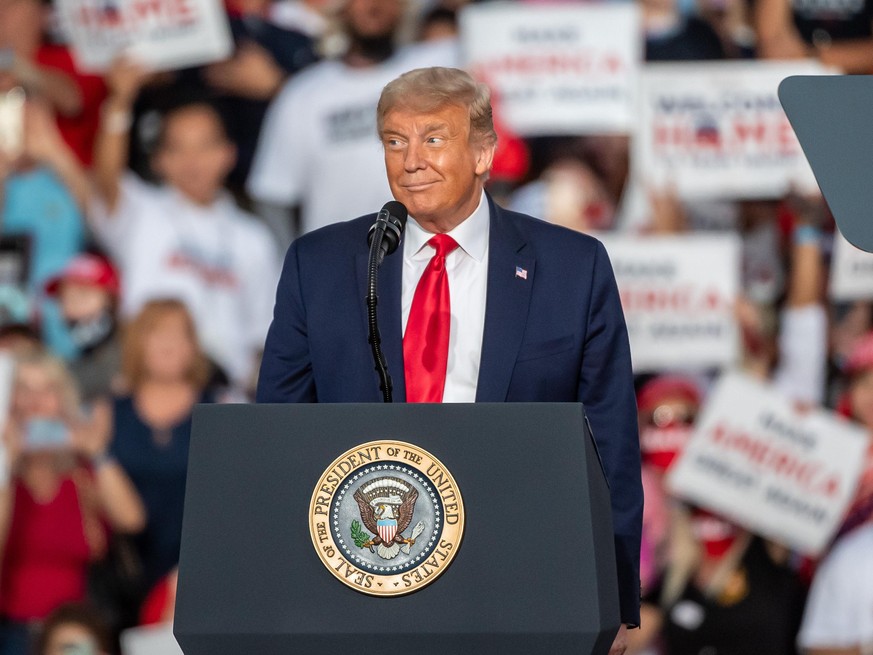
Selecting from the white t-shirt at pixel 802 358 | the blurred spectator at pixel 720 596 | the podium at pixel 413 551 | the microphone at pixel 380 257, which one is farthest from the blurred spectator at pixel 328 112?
the podium at pixel 413 551

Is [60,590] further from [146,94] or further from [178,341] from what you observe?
[146,94]

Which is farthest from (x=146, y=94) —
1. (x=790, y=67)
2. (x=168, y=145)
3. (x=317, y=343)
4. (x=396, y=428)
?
(x=396, y=428)

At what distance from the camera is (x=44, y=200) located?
5184 mm

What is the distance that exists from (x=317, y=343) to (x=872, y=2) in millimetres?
4015

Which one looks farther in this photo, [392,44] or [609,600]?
[392,44]

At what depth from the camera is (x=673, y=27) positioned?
530 cm

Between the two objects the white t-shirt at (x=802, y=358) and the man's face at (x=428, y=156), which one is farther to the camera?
the white t-shirt at (x=802, y=358)

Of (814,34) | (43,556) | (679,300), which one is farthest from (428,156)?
(814,34)

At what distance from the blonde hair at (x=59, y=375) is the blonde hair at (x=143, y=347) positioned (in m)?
0.19

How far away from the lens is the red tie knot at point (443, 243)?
2.20 metres

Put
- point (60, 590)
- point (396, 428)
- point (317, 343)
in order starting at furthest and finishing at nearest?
point (60, 590)
point (317, 343)
point (396, 428)

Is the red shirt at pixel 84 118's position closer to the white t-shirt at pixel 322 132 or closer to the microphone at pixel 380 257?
the white t-shirt at pixel 322 132

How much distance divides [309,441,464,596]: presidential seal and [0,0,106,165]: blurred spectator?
3.85m

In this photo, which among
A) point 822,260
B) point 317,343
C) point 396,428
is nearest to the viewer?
point 396,428
